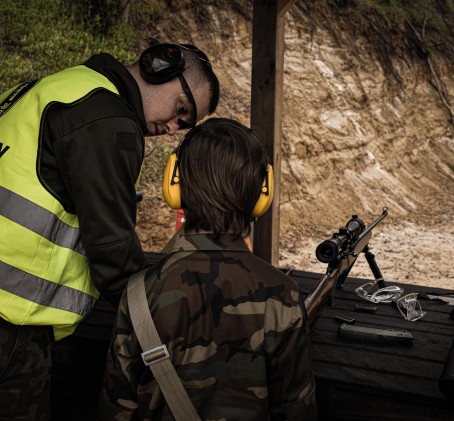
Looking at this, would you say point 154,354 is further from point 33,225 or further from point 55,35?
point 55,35

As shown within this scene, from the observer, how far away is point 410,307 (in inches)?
115

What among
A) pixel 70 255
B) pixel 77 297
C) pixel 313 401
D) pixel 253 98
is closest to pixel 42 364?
pixel 77 297

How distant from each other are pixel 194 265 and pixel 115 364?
15.9 inches

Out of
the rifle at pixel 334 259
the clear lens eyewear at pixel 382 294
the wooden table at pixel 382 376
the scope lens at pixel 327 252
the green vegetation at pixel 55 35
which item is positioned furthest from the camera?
the green vegetation at pixel 55 35

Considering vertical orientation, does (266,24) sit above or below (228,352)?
above

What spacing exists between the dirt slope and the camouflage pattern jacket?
247 inches

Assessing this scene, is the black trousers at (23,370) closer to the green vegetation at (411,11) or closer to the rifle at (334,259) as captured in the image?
the rifle at (334,259)

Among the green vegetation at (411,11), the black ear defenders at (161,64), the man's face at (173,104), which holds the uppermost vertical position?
the green vegetation at (411,11)

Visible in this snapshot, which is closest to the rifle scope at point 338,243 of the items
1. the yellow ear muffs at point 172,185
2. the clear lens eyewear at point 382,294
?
the clear lens eyewear at point 382,294

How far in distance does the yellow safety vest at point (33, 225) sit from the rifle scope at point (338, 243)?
1.34 m

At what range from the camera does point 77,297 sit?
2.01 m

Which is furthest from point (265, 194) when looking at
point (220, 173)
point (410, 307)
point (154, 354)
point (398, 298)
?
point (398, 298)

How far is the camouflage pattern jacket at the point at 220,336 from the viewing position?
1642 mm

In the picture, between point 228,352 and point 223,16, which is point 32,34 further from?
point 228,352
